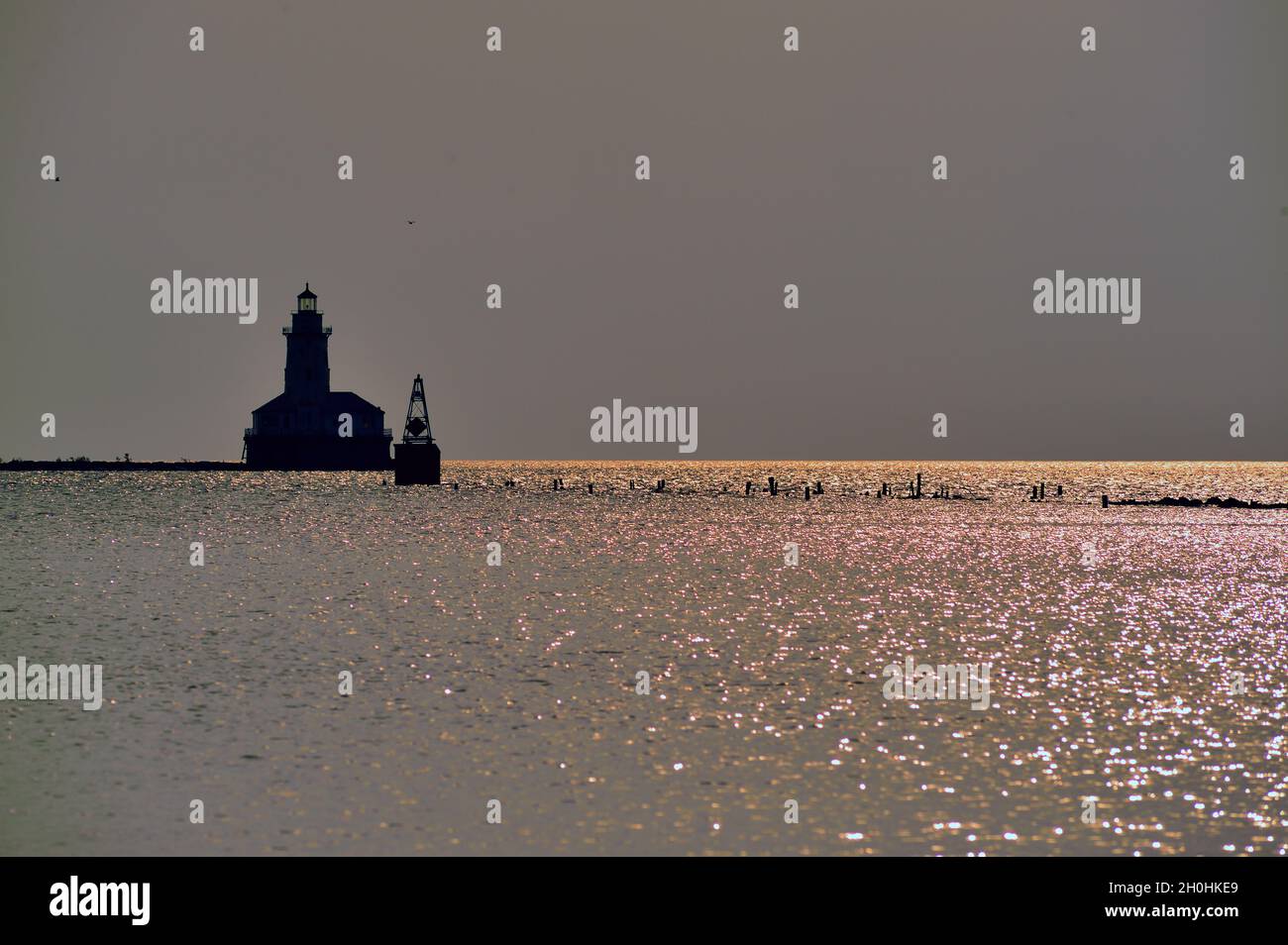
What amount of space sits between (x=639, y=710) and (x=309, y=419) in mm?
168291

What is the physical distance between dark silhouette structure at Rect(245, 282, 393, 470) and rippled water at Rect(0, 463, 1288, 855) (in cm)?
11634

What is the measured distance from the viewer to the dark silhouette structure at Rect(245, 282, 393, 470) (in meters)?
182

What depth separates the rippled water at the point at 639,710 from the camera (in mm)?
18062

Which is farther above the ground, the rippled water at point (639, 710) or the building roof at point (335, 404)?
the building roof at point (335, 404)

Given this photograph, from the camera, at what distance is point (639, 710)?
86.6 ft

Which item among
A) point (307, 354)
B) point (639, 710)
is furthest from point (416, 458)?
point (639, 710)

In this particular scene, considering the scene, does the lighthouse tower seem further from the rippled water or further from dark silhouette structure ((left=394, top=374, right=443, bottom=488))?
the rippled water

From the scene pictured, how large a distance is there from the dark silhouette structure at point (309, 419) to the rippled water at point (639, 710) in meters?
116

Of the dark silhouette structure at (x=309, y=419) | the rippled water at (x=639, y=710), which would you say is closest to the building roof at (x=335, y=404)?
the dark silhouette structure at (x=309, y=419)

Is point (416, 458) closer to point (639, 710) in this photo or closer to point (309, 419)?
point (309, 419)

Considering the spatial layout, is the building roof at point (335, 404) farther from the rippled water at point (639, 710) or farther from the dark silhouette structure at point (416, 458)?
the rippled water at point (639, 710)

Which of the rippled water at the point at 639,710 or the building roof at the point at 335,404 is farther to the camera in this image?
the building roof at the point at 335,404
